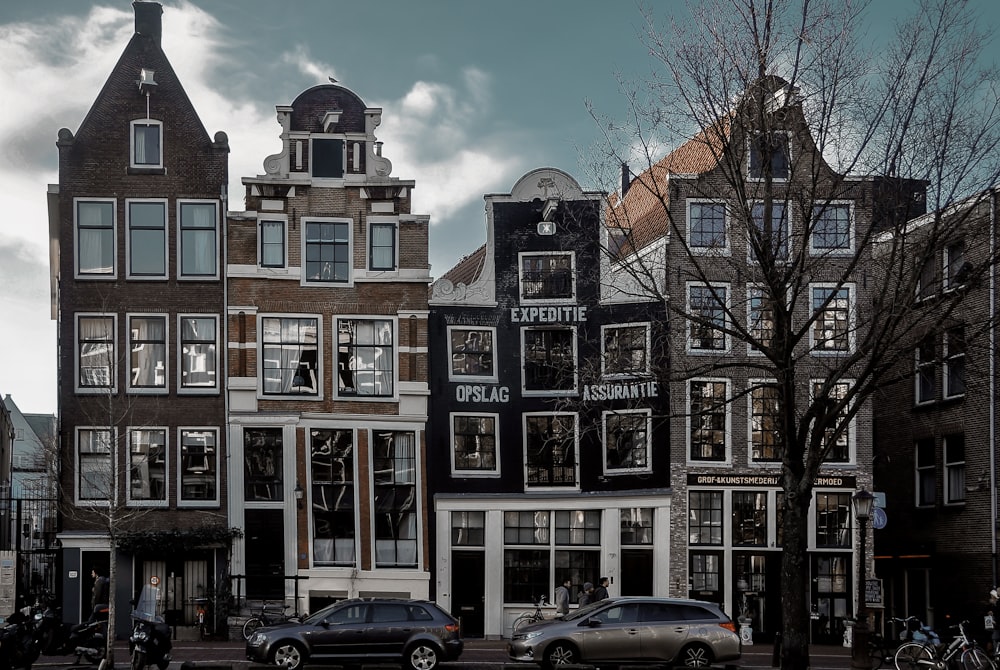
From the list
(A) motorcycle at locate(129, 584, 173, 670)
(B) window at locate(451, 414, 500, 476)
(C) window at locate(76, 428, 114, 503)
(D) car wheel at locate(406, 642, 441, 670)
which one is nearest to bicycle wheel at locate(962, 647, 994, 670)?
(D) car wheel at locate(406, 642, 441, 670)

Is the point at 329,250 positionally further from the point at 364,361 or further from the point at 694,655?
the point at 694,655

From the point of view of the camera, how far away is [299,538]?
38.5 m

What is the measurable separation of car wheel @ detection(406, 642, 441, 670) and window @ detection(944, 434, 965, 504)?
19.0 m

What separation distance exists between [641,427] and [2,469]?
37857mm

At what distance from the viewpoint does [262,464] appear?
38906 millimetres

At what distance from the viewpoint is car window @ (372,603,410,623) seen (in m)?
27.6

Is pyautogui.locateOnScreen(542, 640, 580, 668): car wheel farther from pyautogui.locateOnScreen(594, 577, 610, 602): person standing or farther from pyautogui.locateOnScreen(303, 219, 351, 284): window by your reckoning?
pyautogui.locateOnScreen(303, 219, 351, 284): window

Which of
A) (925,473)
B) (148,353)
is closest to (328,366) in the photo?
(148,353)

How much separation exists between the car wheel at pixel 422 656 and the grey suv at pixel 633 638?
182cm

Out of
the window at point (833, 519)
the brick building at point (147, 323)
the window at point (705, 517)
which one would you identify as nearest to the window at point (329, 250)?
the brick building at point (147, 323)

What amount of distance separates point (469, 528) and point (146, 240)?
1305 cm

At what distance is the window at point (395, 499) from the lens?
3906 centimetres

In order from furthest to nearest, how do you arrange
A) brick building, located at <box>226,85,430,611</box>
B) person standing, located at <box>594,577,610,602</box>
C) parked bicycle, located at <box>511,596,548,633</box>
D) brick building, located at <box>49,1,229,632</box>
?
brick building, located at <box>226,85,430,611</box>
brick building, located at <box>49,1,229,632</box>
parked bicycle, located at <box>511,596,548,633</box>
person standing, located at <box>594,577,610,602</box>

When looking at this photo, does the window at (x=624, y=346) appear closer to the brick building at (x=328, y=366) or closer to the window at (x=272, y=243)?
the brick building at (x=328, y=366)
